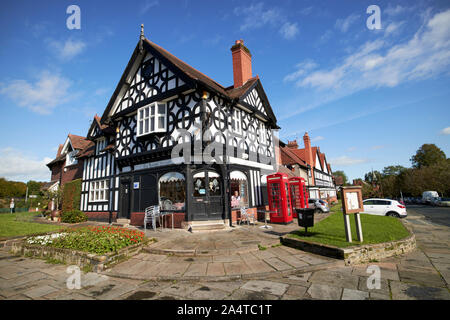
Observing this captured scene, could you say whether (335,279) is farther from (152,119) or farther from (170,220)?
(152,119)

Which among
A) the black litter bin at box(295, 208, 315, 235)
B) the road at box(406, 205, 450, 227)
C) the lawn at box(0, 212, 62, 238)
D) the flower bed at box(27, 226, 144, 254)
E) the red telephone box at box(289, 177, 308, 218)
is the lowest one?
the road at box(406, 205, 450, 227)

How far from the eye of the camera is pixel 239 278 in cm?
464

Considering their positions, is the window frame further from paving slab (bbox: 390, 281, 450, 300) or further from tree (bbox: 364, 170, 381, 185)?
tree (bbox: 364, 170, 381, 185)

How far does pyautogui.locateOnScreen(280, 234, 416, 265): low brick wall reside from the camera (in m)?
5.42

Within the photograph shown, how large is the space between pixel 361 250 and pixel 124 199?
1325 centimetres

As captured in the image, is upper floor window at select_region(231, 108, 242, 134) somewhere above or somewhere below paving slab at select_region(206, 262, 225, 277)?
above

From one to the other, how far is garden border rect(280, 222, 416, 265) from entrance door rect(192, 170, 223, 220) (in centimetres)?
476

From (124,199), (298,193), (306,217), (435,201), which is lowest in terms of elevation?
(435,201)

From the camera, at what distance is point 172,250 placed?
6594 millimetres

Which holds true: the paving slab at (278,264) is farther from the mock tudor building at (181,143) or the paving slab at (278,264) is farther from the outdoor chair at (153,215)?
the outdoor chair at (153,215)

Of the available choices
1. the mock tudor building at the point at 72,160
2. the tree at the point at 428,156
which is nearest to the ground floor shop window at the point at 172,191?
the mock tudor building at the point at 72,160

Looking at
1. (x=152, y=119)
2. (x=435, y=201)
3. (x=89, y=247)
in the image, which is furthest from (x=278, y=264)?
(x=435, y=201)

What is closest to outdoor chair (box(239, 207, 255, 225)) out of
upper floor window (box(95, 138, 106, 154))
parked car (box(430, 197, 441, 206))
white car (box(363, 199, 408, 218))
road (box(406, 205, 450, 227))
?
white car (box(363, 199, 408, 218))
